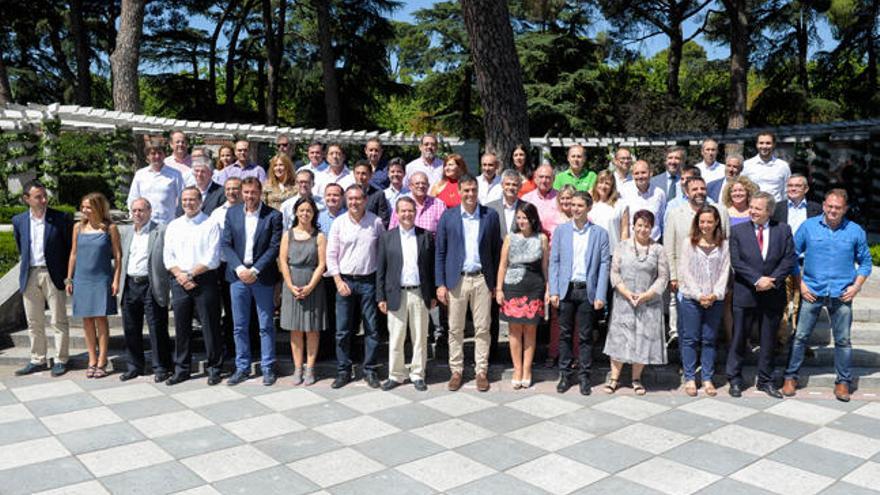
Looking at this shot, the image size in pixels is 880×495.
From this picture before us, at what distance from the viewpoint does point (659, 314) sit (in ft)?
18.1

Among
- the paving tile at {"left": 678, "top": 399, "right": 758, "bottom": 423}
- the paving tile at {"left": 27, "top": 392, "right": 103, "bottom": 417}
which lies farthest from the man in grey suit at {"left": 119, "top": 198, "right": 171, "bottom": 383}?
the paving tile at {"left": 678, "top": 399, "right": 758, "bottom": 423}

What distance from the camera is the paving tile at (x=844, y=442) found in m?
4.36

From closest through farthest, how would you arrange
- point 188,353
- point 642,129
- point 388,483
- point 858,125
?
1. point 388,483
2. point 188,353
3. point 858,125
4. point 642,129

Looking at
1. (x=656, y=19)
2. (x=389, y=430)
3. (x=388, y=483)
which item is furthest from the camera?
(x=656, y=19)

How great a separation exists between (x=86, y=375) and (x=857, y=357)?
701 centimetres

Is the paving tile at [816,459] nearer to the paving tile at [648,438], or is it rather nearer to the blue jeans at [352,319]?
the paving tile at [648,438]

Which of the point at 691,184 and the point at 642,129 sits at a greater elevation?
the point at 642,129

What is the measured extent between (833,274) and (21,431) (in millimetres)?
6098

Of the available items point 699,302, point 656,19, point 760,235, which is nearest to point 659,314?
point 699,302

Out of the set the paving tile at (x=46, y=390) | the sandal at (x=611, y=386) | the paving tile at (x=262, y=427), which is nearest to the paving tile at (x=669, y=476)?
the sandal at (x=611, y=386)

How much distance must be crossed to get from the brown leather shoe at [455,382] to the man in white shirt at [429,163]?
2013 millimetres

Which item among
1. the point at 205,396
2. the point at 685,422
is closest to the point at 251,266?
the point at 205,396

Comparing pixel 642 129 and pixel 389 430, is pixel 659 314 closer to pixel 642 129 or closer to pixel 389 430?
pixel 389 430

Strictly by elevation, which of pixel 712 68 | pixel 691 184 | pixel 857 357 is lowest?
pixel 857 357
